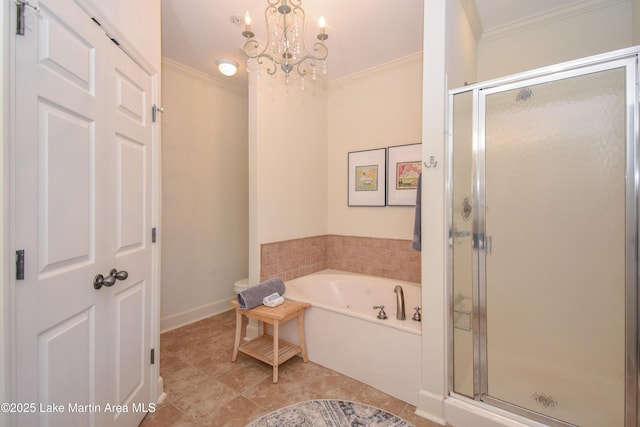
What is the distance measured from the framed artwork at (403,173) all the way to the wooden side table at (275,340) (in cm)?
146

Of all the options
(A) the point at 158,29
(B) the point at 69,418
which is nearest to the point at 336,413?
(B) the point at 69,418

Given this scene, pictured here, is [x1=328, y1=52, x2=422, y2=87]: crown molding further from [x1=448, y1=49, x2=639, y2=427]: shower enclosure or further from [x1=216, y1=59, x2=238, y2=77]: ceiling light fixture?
[x1=448, y1=49, x2=639, y2=427]: shower enclosure

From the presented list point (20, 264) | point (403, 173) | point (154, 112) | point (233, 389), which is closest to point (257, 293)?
point (233, 389)

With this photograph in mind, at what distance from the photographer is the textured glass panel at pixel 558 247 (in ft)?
4.67

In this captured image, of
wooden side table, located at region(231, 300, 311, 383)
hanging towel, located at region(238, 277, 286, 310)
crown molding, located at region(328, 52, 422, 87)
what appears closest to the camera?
wooden side table, located at region(231, 300, 311, 383)

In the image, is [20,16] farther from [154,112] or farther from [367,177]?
[367,177]

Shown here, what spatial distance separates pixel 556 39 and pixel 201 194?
11.5ft

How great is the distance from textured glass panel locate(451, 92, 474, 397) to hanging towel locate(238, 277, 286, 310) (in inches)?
55.4

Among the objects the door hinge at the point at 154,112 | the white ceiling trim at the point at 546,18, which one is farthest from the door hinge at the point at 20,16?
the white ceiling trim at the point at 546,18

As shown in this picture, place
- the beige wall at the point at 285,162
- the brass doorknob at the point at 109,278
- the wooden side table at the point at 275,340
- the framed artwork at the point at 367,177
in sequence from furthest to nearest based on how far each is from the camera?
the framed artwork at the point at 367,177 → the beige wall at the point at 285,162 → the wooden side table at the point at 275,340 → the brass doorknob at the point at 109,278

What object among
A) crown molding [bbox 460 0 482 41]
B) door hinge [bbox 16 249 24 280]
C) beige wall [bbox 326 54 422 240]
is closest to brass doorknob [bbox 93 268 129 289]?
door hinge [bbox 16 249 24 280]

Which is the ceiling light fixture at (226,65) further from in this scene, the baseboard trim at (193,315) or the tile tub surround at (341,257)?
the baseboard trim at (193,315)

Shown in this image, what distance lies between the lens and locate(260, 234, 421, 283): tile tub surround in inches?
113

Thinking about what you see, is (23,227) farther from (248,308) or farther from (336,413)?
(336,413)
